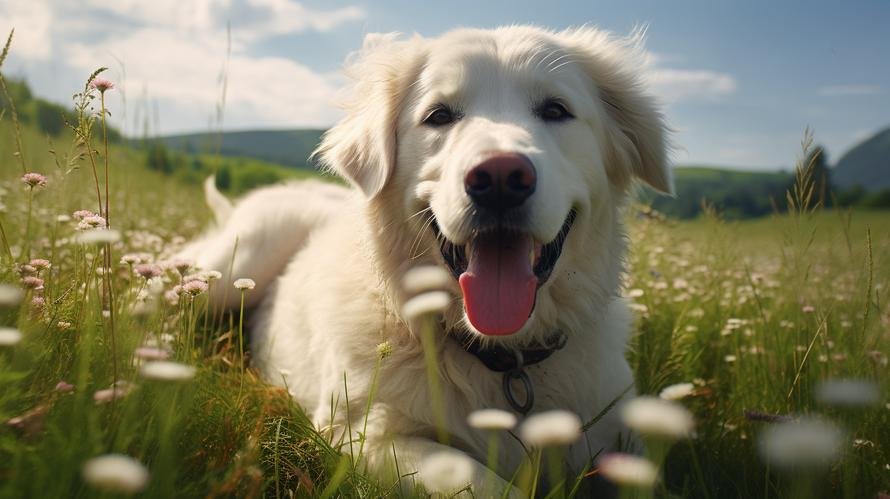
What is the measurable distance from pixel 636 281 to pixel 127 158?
15.8 ft

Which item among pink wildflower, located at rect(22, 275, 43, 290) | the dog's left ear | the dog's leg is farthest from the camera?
the dog's leg

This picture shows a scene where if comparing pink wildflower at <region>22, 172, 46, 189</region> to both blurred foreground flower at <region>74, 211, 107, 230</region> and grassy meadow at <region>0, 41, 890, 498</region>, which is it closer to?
grassy meadow at <region>0, 41, 890, 498</region>

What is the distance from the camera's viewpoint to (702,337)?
3836 mm

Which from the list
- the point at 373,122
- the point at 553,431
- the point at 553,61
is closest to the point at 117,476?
the point at 553,431

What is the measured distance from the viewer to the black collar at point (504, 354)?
2535 millimetres

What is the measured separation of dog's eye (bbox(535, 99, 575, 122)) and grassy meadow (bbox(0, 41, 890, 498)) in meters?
1.02

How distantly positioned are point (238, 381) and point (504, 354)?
3.90 ft

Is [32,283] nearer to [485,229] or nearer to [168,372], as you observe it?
[168,372]

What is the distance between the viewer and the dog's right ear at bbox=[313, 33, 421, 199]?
110 inches

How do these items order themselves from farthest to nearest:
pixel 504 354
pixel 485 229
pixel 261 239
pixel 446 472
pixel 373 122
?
pixel 261 239 → pixel 373 122 → pixel 504 354 → pixel 485 229 → pixel 446 472

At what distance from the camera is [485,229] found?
221 cm

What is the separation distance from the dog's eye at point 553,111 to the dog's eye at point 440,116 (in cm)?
36

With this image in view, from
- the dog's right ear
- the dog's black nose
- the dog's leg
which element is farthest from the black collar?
the dog's leg

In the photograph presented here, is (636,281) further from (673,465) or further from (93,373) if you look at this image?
(93,373)
